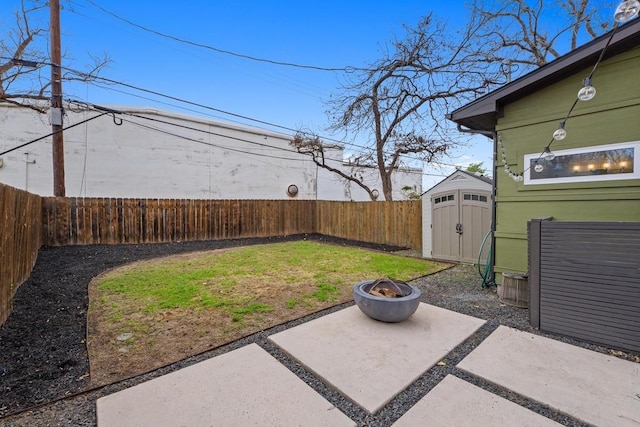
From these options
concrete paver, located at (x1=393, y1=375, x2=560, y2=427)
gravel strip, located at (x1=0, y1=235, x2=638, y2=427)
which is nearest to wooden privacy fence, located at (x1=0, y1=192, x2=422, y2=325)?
gravel strip, located at (x1=0, y1=235, x2=638, y2=427)

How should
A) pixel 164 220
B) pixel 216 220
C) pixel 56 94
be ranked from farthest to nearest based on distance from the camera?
pixel 216 220
pixel 164 220
pixel 56 94

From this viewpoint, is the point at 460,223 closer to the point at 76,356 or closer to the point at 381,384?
the point at 381,384

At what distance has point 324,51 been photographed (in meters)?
10.3

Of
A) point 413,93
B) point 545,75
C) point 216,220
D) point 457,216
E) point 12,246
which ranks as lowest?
point 12,246

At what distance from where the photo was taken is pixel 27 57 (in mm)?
7836

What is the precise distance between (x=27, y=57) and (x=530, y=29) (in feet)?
49.8

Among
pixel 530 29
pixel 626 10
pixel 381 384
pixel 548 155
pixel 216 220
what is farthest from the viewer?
pixel 216 220

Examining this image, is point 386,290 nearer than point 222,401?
No

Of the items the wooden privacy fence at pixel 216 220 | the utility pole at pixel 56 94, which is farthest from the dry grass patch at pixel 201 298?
the utility pole at pixel 56 94

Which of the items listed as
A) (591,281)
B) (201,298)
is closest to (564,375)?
(591,281)

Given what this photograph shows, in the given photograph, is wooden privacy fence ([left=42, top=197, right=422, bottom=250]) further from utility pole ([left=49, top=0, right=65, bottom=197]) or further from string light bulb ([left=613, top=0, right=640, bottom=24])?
string light bulb ([left=613, top=0, right=640, bottom=24])

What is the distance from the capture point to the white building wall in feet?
30.0

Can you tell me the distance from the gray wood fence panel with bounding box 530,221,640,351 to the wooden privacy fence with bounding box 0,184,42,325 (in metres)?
5.64

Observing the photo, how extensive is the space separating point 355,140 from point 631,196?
29.7 ft
